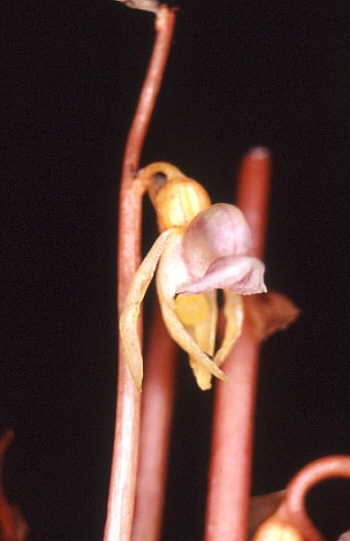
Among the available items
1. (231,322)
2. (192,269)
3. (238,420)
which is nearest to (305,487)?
(238,420)

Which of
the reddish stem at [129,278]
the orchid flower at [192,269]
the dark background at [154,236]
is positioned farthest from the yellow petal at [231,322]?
the dark background at [154,236]

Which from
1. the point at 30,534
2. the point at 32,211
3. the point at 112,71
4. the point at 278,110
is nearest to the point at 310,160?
the point at 278,110

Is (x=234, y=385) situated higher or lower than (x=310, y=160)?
lower

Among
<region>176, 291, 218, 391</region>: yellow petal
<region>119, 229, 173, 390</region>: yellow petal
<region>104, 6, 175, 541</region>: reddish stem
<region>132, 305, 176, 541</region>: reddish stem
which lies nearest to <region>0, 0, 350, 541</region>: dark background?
<region>132, 305, 176, 541</region>: reddish stem

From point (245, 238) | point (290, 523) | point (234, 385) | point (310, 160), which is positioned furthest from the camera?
point (310, 160)

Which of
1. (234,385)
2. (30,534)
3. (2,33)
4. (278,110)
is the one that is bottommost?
(30,534)

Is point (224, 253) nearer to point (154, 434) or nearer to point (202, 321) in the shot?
point (202, 321)

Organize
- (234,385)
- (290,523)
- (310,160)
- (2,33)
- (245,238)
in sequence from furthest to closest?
1. (310,160)
2. (2,33)
3. (234,385)
4. (290,523)
5. (245,238)

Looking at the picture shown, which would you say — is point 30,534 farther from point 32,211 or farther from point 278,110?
point 278,110
